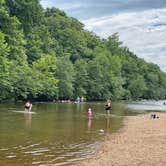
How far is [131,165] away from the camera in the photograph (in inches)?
664

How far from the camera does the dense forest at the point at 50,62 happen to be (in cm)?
7494

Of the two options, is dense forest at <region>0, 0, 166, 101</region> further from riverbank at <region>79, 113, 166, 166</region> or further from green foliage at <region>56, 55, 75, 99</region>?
riverbank at <region>79, 113, 166, 166</region>

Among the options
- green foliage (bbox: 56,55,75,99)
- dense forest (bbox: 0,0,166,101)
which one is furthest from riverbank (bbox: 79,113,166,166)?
green foliage (bbox: 56,55,75,99)

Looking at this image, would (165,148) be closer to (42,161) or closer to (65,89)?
(42,161)

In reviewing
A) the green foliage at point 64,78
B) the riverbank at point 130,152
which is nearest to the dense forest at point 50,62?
the green foliage at point 64,78

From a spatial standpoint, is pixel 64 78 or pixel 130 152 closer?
pixel 130 152

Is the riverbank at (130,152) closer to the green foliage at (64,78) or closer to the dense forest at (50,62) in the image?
the dense forest at (50,62)

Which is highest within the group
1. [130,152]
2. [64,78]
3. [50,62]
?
[50,62]

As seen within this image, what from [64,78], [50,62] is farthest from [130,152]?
[64,78]

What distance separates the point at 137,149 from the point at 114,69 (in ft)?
398

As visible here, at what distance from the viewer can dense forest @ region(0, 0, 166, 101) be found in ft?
246

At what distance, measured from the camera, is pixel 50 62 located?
301 ft

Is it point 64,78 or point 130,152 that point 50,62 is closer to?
point 64,78

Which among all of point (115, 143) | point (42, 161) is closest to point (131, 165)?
point (42, 161)
